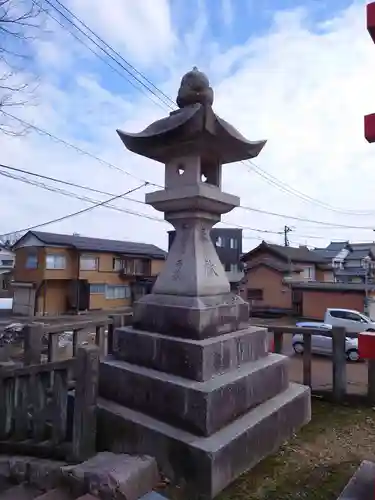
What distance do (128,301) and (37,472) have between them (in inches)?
1081

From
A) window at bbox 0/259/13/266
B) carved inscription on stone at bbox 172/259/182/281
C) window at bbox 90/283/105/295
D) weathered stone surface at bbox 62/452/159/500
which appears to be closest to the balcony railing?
window at bbox 90/283/105/295

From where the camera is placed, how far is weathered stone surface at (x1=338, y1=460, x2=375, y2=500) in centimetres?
217

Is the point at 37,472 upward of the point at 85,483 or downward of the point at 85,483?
downward

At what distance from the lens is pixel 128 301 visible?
30.5 metres

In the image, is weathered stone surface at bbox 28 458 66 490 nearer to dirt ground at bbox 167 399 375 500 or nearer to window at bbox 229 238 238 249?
dirt ground at bbox 167 399 375 500

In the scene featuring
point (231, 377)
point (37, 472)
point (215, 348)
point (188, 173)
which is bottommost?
point (37, 472)

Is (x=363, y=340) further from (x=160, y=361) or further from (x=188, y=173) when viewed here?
(x=188, y=173)

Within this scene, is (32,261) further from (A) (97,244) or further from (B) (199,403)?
(B) (199,403)

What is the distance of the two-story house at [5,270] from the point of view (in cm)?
3859

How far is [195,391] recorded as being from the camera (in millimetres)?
3061

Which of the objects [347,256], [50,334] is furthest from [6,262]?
[347,256]

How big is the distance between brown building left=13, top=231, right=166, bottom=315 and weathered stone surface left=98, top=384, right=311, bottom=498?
2223 cm

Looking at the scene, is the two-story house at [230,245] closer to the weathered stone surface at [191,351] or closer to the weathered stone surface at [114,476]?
the weathered stone surface at [191,351]

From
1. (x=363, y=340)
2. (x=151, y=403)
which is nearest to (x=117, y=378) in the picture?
(x=151, y=403)
